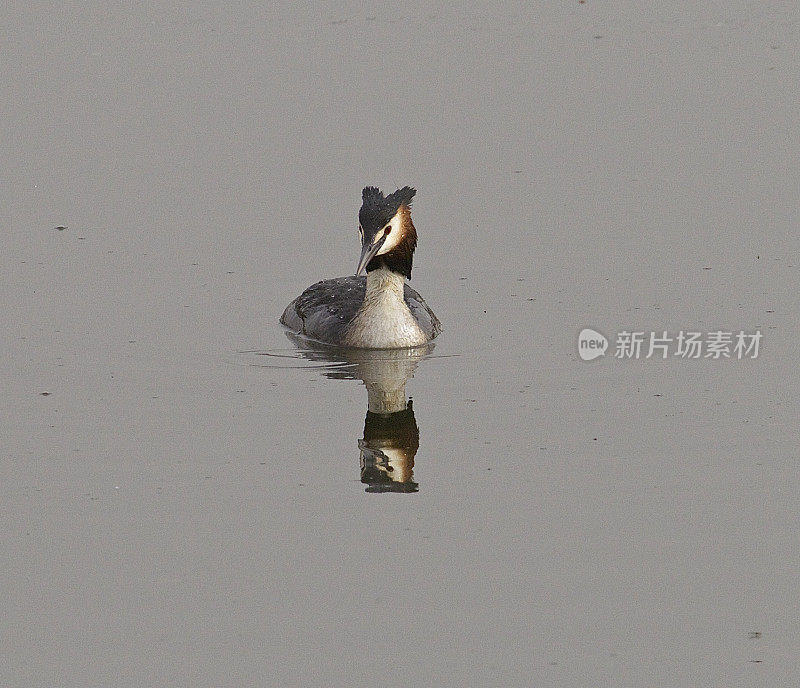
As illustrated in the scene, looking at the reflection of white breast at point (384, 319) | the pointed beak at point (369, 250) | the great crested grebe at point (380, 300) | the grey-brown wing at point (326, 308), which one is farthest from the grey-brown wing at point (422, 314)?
the pointed beak at point (369, 250)

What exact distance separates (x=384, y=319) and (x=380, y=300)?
0.22m

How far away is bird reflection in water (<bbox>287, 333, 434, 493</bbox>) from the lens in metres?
13.8

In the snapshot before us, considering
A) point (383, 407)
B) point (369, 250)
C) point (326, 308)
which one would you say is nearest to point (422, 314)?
point (326, 308)

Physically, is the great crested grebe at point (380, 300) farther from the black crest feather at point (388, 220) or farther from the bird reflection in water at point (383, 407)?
the bird reflection in water at point (383, 407)

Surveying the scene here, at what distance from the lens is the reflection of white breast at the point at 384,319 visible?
18.1 meters

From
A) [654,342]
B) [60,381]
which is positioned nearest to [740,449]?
[654,342]

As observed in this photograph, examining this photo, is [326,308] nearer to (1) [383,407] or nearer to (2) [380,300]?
(2) [380,300]

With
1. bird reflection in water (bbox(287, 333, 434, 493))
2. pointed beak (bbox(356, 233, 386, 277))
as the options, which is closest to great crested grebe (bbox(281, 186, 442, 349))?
pointed beak (bbox(356, 233, 386, 277))

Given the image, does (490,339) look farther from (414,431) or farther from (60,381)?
(60,381)

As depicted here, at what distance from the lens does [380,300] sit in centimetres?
1812

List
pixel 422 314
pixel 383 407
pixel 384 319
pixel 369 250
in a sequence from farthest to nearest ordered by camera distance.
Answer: pixel 422 314 → pixel 384 319 → pixel 369 250 → pixel 383 407

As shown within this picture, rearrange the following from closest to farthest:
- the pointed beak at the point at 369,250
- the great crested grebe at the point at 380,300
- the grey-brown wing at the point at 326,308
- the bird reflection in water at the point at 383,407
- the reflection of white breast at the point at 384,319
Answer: the bird reflection in water at the point at 383,407 < the pointed beak at the point at 369,250 < the great crested grebe at the point at 380,300 < the reflection of white breast at the point at 384,319 < the grey-brown wing at the point at 326,308

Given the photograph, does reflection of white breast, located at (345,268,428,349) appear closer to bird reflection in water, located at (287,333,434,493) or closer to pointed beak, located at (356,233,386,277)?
bird reflection in water, located at (287,333,434,493)

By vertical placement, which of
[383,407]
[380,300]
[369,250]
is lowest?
[383,407]
